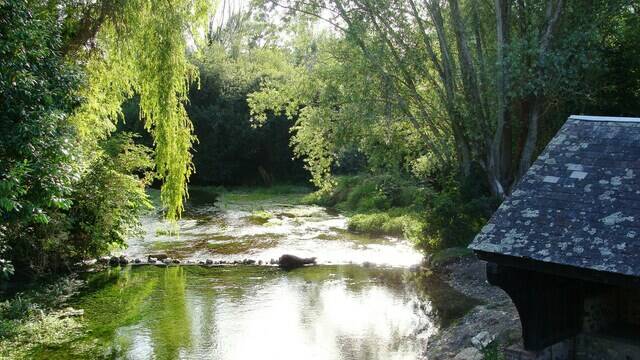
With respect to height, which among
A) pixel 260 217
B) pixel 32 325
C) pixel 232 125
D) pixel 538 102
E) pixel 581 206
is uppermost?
pixel 232 125

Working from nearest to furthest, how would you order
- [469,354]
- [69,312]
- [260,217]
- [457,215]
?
[469,354], [69,312], [457,215], [260,217]

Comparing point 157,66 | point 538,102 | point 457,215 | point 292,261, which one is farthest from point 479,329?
point 292,261

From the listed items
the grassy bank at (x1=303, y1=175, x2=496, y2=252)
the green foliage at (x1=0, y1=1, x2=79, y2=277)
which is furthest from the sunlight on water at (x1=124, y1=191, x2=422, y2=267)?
the green foliage at (x1=0, y1=1, x2=79, y2=277)

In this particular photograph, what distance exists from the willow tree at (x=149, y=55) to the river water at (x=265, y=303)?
2556 mm

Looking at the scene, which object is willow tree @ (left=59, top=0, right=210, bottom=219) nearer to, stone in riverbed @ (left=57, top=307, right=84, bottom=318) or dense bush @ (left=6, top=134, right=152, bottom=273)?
stone in riverbed @ (left=57, top=307, right=84, bottom=318)

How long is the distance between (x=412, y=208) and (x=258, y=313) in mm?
10968

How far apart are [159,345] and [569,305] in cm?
712

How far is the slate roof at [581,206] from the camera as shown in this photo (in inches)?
250

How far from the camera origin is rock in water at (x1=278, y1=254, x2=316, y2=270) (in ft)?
Result: 58.5

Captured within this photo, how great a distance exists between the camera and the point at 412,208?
23000 mm

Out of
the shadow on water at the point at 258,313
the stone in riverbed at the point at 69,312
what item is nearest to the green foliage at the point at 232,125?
the shadow on water at the point at 258,313

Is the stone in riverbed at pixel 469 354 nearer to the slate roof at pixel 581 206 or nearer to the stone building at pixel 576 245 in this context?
the stone building at pixel 576 245

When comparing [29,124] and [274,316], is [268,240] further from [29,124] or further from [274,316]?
[29,124]

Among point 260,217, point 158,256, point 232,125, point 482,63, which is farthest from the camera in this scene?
point 232,125
